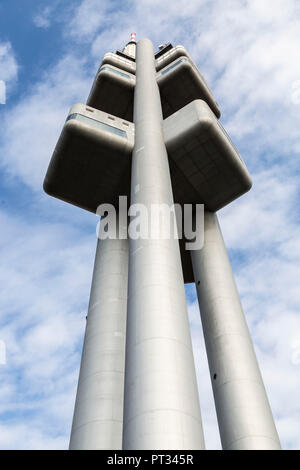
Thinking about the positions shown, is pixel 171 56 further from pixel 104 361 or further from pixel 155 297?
pixel 155 297

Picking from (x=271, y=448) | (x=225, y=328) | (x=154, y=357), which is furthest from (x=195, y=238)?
(x=154, y=357)

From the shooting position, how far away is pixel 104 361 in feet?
57.1

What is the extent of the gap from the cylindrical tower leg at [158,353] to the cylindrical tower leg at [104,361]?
5499 millimetres

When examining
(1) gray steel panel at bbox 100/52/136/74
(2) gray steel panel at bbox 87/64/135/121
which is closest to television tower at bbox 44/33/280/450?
(2) gray steel panel at bbox 87/64/135/121

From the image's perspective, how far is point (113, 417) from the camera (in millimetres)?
15766

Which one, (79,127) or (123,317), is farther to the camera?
(79,127)

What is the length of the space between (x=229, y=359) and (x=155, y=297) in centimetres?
763

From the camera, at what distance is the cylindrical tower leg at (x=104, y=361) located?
15.5m

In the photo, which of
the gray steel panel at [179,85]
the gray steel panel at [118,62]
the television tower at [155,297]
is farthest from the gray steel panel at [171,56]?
the television tower at [155,297]

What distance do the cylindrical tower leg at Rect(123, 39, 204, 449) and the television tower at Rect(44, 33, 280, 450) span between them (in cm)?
3

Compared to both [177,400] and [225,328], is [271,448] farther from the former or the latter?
[177,400]
